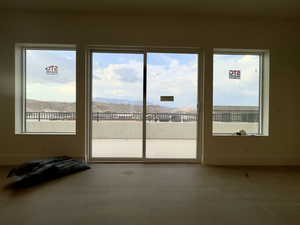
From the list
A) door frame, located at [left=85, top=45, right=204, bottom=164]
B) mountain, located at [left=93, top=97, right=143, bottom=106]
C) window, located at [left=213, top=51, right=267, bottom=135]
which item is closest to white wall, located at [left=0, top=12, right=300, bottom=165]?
door frame, located at [left=85, top=45, right=204, bottom=164]

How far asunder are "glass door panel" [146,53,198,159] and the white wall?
11.0 inches

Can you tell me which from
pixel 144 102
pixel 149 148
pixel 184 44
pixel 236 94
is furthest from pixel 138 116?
pixel 236 94

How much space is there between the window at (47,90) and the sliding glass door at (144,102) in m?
0.45

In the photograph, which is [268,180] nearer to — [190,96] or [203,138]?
[203,138]

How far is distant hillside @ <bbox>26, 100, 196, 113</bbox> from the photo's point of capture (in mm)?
3768

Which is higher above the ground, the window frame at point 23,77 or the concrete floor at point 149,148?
the window frame at point 23,77

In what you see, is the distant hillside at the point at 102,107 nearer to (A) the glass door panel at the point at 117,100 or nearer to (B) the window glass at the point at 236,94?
(A) the glass door panel at the point at 117,100

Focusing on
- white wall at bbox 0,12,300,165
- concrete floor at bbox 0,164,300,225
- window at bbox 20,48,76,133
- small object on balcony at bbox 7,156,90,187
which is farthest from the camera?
window at bbox 20,48,76,133

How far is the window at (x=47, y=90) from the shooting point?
3.73m

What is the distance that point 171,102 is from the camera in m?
3.83

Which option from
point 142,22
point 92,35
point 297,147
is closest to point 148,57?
point 142,22

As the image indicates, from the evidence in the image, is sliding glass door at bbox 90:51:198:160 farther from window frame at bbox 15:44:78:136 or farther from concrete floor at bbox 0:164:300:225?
concrete floor at bbox 0:164:300:225

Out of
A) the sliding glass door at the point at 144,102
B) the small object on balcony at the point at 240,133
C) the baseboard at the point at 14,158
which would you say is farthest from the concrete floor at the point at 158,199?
the small object on balcony at the point at 240,133

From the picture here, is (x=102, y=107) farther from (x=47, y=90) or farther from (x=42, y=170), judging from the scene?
Result: (x=42, y=170)
